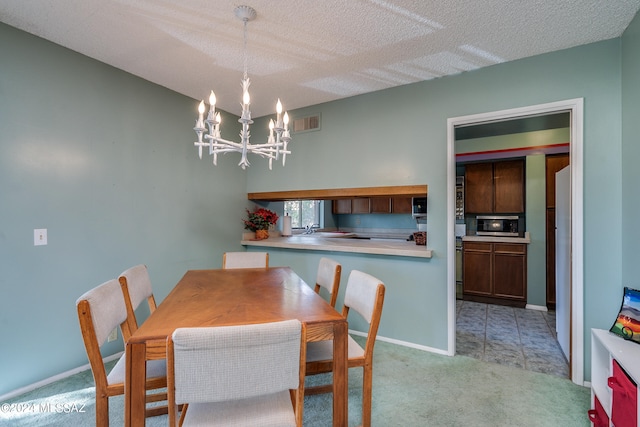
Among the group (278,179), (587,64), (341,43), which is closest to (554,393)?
(587,64)

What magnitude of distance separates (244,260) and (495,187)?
12.5ft

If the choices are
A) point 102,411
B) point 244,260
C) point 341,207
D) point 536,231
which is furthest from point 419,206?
point 102,411

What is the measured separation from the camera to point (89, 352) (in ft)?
4.16

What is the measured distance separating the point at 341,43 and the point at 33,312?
290 cm

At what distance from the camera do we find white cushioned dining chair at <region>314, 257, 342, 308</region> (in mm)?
1973

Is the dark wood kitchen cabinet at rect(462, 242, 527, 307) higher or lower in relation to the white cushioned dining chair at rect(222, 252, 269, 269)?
lower

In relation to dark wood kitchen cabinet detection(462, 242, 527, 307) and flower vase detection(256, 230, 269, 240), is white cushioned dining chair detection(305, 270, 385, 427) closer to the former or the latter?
flower vase detection(256, 230, 269, 240)

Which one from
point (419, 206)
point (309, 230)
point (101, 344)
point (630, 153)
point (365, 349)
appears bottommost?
point (365, 349)

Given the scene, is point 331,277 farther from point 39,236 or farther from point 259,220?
point 39,236

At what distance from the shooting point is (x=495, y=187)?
4.44 metres

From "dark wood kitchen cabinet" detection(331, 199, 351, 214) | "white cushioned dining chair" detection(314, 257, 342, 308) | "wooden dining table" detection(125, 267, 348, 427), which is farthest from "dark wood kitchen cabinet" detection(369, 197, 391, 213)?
"wooden dining table" detection(125, 267, 348, 427)

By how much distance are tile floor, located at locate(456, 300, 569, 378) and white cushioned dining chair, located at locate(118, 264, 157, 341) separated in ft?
8.49

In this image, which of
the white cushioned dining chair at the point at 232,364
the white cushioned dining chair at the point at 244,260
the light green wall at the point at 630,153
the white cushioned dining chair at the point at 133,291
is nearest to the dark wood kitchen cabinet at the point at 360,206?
the white cushioned dining chair at the point at 244,260

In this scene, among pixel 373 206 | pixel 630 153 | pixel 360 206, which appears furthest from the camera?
pixel 360 206
